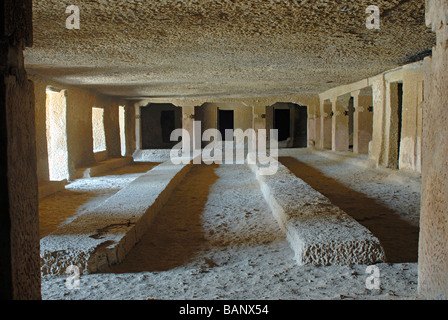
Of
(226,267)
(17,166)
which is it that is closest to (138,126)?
(226,267)

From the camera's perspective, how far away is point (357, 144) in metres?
10.7

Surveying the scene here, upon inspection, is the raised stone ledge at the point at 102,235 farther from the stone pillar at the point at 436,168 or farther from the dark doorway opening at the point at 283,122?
the dark doorway opening at the point at 283,122

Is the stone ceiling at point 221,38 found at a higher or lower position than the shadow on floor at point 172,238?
higher

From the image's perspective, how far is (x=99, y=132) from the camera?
11.4 metres

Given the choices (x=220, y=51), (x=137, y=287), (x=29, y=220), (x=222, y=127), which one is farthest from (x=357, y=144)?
(x=222, y=127)

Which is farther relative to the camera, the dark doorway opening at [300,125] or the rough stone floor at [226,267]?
the dark doorway opening at [300,125]

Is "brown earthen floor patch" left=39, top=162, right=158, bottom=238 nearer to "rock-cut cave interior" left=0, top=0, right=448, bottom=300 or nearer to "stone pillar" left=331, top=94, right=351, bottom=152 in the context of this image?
"rock-cut cave interior" left=0, top=0, right=448, bottom=300

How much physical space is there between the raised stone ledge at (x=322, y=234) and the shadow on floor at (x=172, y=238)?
101cm

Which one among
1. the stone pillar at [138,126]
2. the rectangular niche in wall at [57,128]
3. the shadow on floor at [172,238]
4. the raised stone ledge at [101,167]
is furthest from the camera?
the stone pillar at [138,126]

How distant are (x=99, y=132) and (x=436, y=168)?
36.2ft

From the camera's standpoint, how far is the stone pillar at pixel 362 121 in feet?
33.8

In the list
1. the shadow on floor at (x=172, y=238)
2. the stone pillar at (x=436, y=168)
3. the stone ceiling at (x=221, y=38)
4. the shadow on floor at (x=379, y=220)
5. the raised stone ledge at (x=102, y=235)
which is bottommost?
the shadow on floor at (x=172, y=238)

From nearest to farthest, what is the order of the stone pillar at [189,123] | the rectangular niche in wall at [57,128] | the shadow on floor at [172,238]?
1. the shadow on floor at [172,238]
2. the rectangular niche in wall at [57,128]
3. the stone pillar at [189,123]

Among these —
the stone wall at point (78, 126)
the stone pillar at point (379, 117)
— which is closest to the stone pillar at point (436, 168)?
the stone wall at point (78, 126)
